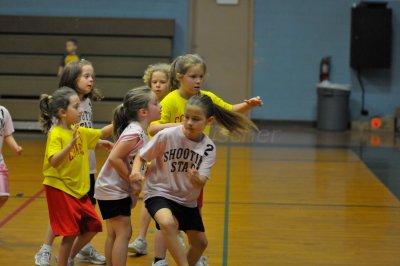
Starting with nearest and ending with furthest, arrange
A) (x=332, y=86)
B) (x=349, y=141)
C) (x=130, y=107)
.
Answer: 1. (x=130, y=107)
2. (x=349, y=141)
3. (x=332, y=86)

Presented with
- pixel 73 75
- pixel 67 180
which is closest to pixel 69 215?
pixel 67 180

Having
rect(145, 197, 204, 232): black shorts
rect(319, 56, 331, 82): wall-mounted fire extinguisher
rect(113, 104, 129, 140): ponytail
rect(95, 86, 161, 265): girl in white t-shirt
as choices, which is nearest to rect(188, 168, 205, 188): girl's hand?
rect(145, 197, 204, 232): black shorts

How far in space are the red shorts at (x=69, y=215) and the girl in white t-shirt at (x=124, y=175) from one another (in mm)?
269

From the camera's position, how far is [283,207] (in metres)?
7.07

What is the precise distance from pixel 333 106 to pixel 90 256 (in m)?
9.70

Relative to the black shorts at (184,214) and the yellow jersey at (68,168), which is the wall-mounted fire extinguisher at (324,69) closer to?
the yellow jersey at (68,168)

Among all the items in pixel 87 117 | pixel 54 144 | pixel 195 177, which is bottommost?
pixel 195 177

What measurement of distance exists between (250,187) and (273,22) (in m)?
7.19

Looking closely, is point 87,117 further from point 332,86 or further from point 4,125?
point 332,86

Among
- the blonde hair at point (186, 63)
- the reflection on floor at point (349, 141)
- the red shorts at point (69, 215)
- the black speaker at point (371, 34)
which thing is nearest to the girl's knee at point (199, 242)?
the red shorts at point (69, 215)

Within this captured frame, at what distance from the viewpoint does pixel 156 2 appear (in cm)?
1456

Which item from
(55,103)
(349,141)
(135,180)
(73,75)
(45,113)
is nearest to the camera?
(135,180)

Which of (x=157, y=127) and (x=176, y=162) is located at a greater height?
(x=157, y=127)

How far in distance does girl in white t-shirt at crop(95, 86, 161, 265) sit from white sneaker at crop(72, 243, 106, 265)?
2.29 ft
